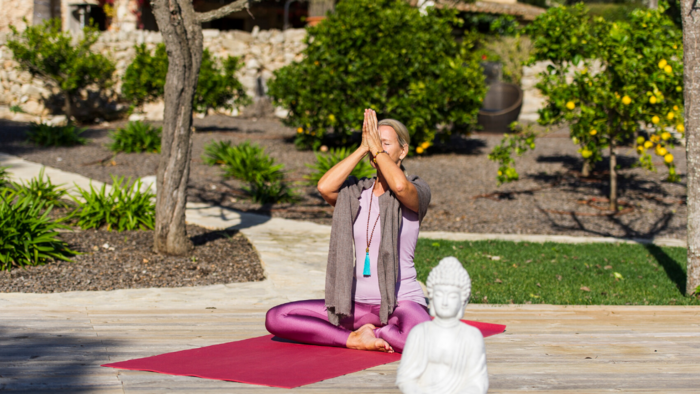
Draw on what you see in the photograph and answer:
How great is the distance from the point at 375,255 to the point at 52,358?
5.53ft

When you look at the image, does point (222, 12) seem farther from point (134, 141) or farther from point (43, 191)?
point (134, 141)

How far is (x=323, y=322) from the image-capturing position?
3.59m

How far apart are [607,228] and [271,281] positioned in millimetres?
4921

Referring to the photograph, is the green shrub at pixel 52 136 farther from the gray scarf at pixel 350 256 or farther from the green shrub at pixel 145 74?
the gray scarf at pixel 350 256

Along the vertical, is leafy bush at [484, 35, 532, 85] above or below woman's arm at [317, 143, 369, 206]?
above

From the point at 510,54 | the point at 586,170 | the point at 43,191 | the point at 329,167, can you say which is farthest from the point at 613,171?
the point at 510,54

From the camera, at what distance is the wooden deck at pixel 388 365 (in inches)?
114

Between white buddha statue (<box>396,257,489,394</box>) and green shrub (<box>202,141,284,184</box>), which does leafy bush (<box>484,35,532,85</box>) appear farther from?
A: white buddha statue (<box>396,257,489,394</box>)

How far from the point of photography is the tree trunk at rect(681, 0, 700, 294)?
4812 millimetres

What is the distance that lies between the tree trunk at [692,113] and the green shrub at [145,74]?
1168 cm

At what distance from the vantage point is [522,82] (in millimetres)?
18031

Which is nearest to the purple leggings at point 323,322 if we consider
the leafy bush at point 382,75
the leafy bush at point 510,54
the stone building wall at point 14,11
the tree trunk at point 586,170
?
the leafy bush at point 382,75

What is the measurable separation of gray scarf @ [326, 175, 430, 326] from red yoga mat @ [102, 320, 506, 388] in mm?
236

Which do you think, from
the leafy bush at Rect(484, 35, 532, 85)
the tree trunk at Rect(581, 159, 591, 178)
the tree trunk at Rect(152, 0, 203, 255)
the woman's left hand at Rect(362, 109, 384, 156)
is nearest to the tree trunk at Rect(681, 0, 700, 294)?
the woman's left hand at Rect(362, 109, 384, 156)
